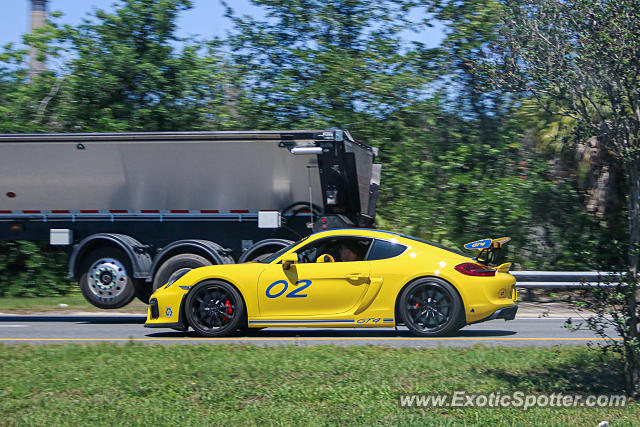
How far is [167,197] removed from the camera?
45.5ft

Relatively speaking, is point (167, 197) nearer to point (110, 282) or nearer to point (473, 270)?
point (110, 282)

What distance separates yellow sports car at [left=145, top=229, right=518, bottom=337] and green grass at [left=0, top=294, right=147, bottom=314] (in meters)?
5.77

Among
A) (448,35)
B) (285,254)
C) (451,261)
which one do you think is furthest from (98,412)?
(448,35)

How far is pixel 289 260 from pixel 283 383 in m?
3.26

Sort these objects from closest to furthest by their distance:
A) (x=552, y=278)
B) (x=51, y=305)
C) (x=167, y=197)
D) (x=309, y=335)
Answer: (x=309, y=335)
(x=167, y=197)
(x=552, y=278)
(x=51, y=305)

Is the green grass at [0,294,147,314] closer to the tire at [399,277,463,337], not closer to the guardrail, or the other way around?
the tire at [399,277,463,337]

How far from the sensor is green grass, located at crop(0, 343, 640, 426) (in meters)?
6.02

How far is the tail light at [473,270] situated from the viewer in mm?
9789

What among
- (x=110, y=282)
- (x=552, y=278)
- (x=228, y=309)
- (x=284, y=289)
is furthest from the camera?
(x=552, y=278)

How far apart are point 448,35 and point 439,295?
1273 cm

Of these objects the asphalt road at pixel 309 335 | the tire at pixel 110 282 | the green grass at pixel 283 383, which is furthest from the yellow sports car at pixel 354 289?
the tire at pixel 110 282

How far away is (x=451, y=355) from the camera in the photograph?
8008 mm

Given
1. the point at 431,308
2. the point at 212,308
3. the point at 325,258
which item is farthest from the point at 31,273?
the point at 431,308

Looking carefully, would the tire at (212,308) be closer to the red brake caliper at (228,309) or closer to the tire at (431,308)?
the red brake caliper at (228,309)
